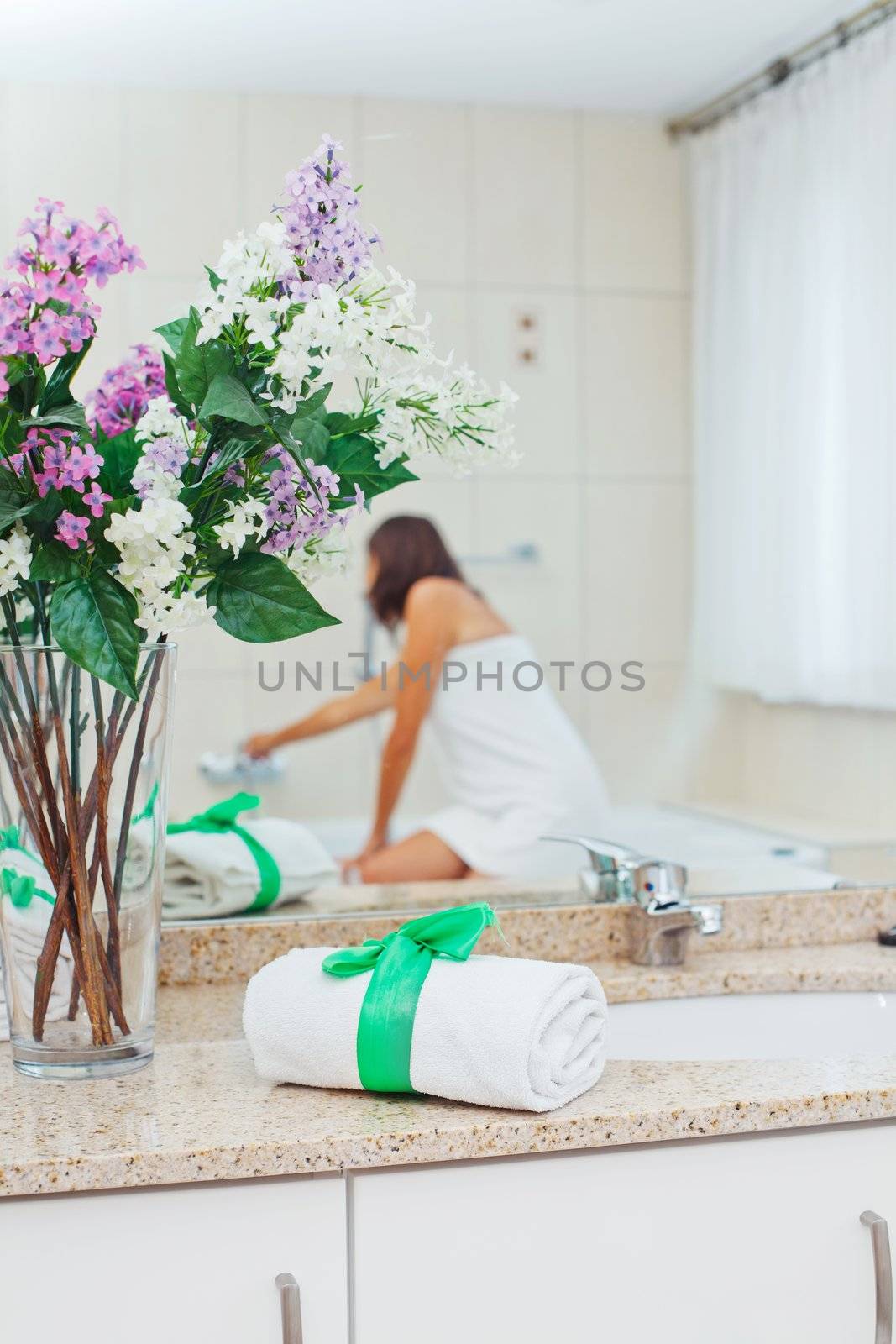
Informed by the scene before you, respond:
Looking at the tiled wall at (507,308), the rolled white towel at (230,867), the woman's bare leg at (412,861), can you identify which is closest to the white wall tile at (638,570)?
the tiled wall at (507,308)

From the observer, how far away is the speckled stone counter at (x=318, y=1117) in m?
0.85

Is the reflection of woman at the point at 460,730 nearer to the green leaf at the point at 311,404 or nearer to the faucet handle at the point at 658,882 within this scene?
the faucet handle at the point at 658,882

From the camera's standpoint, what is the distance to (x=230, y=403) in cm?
88

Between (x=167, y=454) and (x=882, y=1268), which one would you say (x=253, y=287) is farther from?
(x=882, y=1268)

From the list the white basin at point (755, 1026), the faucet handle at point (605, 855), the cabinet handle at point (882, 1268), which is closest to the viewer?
the cabinet handle at point (882, 1268)

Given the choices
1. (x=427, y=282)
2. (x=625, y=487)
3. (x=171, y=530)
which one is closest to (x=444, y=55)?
(x=427, y=282)

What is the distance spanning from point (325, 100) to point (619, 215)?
0.31m

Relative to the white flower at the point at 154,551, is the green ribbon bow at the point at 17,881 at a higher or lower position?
lower

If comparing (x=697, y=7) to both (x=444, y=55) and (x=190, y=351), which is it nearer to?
(x=444, y=55)

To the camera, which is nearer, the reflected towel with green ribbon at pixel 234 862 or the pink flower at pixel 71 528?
the pink flower at pixel 71 528

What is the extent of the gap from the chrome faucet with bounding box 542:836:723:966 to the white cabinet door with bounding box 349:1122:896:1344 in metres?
0.33

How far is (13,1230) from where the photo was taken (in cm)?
85

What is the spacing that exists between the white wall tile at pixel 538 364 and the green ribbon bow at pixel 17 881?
627 mm

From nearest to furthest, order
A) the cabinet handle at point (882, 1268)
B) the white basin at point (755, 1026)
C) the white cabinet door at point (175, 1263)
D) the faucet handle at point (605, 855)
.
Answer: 1. the white cabinet door at point (175, 1263)
2. the cabinet handle at point (882, 1268)
3. the white basin at point (755, 1026)
4. the faucet handle at point (605, 855)
